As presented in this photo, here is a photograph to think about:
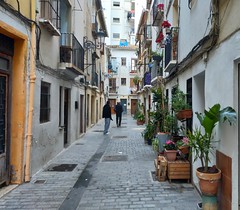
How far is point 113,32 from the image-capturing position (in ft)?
153

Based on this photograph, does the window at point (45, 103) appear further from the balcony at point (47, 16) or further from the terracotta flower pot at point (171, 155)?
the terracotta flower pot at point (171, 155)

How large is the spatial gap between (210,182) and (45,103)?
515cm

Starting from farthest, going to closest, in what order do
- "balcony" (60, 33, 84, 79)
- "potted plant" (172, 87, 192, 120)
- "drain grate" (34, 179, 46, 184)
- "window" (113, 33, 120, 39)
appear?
"window" (113, 33, 120, 39) < "balcony" (60, 33, 84, 79) < "potted plant" (172, 87, 192, 120) < "drain grate" (34, 179, 46, 184)

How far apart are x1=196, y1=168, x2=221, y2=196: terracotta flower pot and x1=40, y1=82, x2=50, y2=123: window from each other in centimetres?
472

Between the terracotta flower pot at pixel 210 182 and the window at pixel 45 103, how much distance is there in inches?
186

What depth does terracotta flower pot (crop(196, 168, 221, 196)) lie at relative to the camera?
385 centimetres

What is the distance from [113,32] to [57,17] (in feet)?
132

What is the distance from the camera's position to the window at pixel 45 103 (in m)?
7.16

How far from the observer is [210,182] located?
3.86 m

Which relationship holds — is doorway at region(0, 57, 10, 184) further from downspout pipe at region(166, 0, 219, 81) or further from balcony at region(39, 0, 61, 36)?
downspout pipe at region(166, 0, 219, 81)

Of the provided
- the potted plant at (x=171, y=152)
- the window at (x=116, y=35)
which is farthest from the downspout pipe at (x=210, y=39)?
the window at (x=116, y=35)

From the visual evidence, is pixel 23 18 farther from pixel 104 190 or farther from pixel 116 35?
pixel 116 35

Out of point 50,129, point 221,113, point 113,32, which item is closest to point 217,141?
point 221,113

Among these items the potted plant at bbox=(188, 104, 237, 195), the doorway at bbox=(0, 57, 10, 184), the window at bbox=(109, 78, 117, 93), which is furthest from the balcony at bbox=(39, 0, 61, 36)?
the window at bbox=(109, 78, 117, 93)
